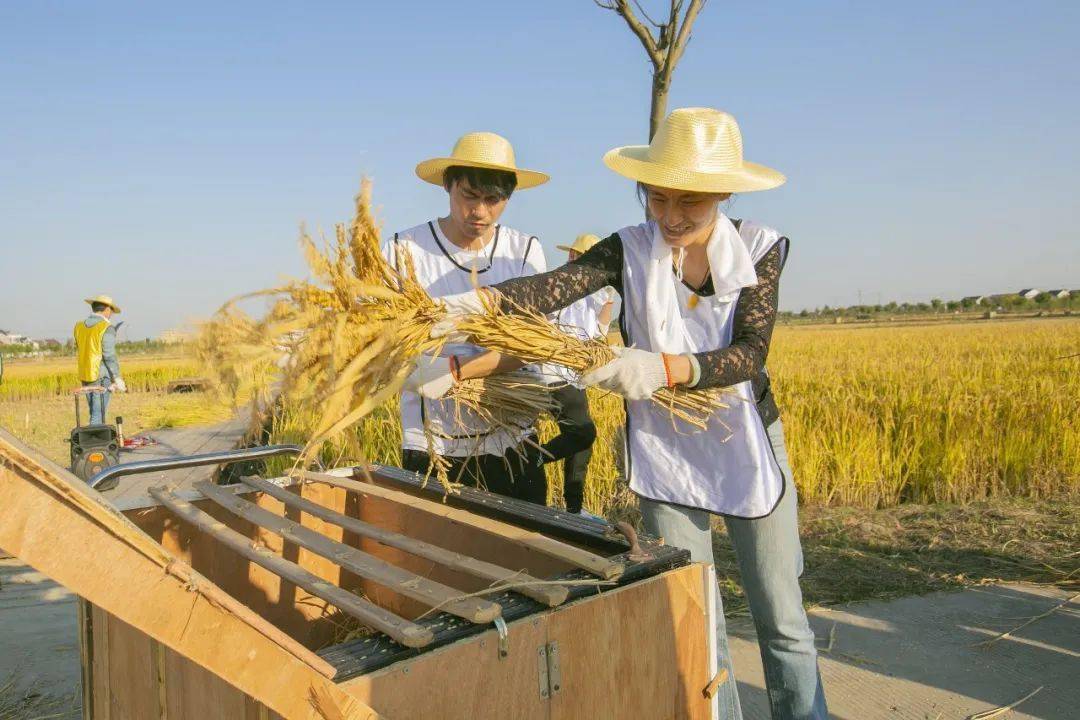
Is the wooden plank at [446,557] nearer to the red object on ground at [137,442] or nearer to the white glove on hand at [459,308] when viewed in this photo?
the white glove on hand at [459,308]

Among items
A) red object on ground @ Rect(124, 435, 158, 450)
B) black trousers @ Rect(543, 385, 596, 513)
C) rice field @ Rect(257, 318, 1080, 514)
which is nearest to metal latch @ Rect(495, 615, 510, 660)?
black trousers @ Rect(543, 385, 596, 513)

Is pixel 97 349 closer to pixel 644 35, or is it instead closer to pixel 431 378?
pixel 644 35

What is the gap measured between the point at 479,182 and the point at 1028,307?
55.0 metres

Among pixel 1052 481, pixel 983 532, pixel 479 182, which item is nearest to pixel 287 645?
pixel 479 182

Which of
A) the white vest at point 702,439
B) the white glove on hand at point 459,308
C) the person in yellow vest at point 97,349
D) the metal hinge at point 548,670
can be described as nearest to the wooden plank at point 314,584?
the metal hinge at point 548,670

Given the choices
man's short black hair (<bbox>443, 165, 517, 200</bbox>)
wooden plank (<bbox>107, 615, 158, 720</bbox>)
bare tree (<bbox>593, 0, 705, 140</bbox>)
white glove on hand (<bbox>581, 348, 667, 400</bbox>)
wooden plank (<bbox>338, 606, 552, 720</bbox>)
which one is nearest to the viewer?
wooden plank (<bbox>338, 606, 552, 720</bbox>)

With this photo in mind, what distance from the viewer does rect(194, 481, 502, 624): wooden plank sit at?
48.2 inches

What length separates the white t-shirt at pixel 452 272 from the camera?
8.16 feet

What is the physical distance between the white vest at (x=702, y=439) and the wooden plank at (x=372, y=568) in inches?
31.6

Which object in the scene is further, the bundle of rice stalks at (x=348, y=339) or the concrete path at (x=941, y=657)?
the concrete path at (x=941, y=657)

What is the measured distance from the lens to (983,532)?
4.64 metres

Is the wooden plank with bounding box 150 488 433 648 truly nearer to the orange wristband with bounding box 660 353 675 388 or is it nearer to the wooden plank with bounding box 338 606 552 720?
the wooden plank with bounding box 338 606 552 720

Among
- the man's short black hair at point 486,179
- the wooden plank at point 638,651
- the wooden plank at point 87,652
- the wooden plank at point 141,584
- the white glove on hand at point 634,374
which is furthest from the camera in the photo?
the man's short black hair at point 486,179

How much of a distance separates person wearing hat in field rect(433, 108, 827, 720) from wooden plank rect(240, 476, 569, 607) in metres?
0.53
